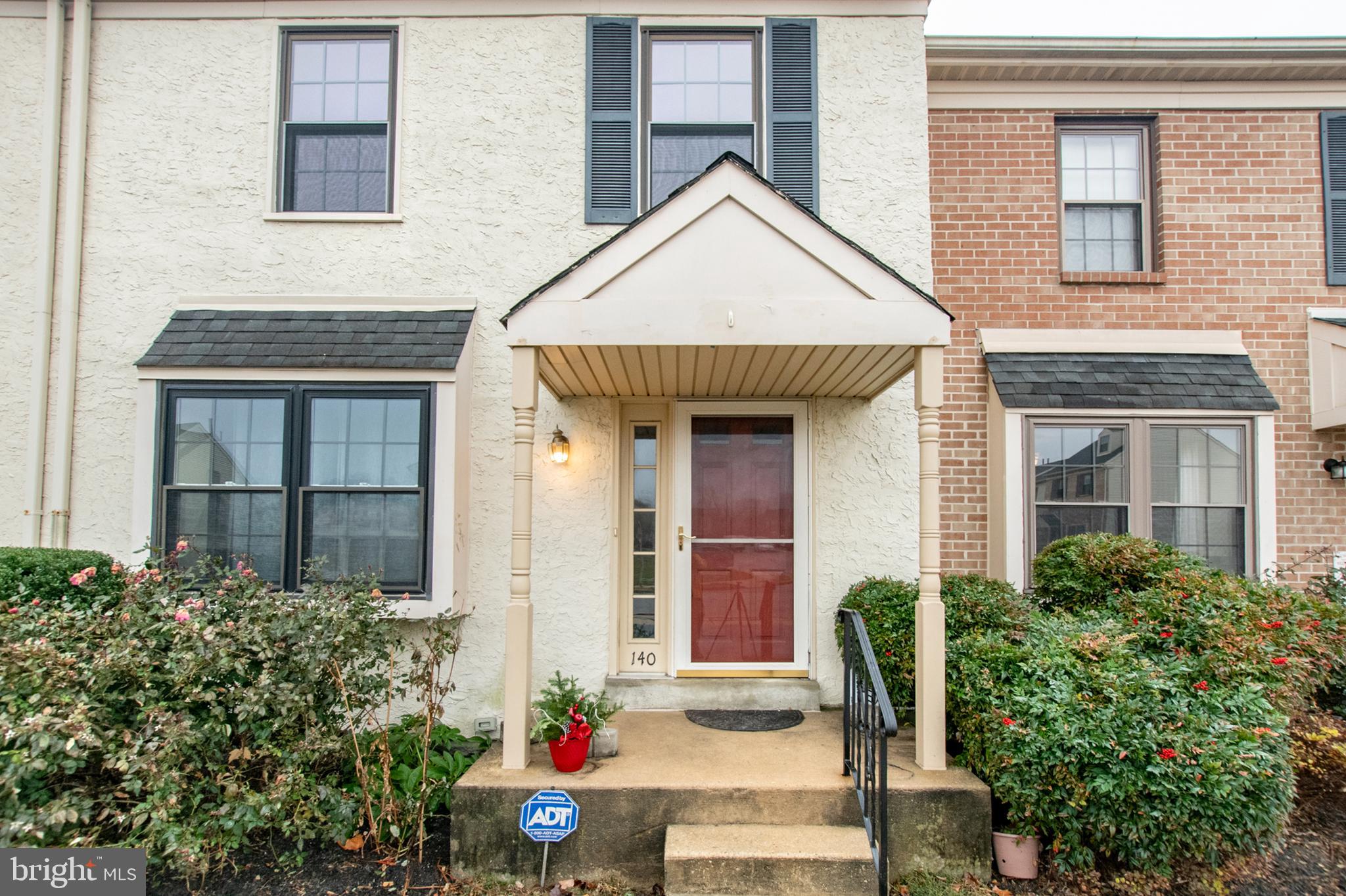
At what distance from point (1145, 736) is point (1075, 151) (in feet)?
16.1

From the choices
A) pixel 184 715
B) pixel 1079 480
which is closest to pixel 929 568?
pixel 1079 480

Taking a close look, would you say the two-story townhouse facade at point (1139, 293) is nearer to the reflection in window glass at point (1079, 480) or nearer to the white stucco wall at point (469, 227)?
the reflection in window glass at point (1079, 480)

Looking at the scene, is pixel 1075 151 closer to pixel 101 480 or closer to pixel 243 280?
pixel 243 280

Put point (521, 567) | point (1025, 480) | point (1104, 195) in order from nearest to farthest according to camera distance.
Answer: point (521, 567), point (1025, 480), point (1104, 195)

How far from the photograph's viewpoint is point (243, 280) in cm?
→ 553

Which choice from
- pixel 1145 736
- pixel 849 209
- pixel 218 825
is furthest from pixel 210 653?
pixel 849 209

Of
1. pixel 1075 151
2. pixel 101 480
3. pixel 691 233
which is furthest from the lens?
pixel 1075 151

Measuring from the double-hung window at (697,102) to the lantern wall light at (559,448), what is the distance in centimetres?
203

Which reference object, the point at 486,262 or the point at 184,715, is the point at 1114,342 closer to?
the point at 486,262

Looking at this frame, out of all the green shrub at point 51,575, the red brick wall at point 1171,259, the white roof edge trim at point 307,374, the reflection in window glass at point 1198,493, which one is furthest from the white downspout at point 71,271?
the reflection in window glass at point 1198,493

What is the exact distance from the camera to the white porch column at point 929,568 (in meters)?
4.06

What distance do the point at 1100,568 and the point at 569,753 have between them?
3.62 m

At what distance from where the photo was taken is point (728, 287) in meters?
4.05

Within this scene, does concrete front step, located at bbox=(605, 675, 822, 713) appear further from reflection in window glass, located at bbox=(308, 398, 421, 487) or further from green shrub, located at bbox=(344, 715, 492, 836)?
reflection in window glass, located at bbox=(308, 398, 421, 487)
